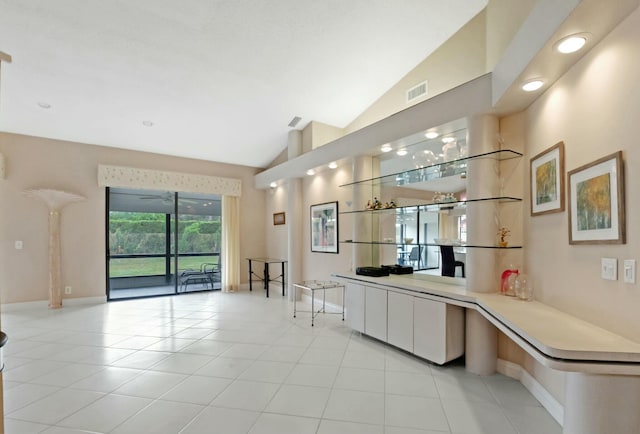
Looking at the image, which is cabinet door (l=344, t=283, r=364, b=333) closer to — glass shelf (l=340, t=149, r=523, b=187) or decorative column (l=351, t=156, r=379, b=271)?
decorative column (l=351, t=156, r=379, b=271)

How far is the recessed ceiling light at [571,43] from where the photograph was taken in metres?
1.73

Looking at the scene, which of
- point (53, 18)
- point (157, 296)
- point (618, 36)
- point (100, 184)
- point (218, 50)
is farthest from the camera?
point (157, 296)

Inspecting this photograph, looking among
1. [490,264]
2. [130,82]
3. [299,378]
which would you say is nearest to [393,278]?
[490,264]

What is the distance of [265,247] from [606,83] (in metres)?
6.82

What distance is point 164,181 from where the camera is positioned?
6168 millimetres

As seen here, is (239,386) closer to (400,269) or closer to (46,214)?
(400,269)

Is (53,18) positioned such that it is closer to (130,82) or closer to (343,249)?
(130,82)

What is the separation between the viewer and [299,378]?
2773 mm

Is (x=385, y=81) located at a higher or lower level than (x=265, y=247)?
higher

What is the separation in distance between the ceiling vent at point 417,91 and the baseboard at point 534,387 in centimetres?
328

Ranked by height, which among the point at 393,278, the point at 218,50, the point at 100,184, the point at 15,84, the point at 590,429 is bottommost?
the point at 590,429

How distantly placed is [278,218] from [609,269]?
5934mm

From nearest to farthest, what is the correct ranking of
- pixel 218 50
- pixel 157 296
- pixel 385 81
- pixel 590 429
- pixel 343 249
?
pixel 590 429 < pixel 218 50 < pixel 385 81 < pixel 343 249 < pixel 157 296

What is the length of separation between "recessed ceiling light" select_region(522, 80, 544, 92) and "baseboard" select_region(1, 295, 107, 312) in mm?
7173
